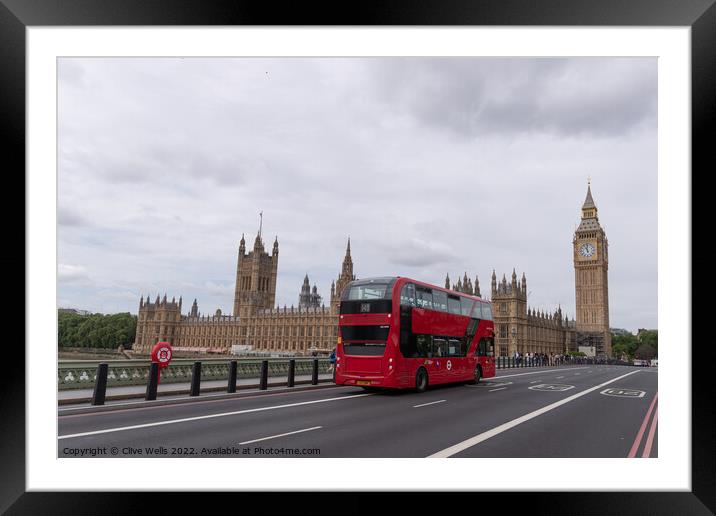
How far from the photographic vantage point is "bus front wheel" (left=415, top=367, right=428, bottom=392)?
14.8 m

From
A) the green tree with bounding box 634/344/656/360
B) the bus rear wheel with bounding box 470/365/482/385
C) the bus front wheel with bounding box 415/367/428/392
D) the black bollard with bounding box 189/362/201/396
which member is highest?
the black bollard with bounding box 189/362/201/396

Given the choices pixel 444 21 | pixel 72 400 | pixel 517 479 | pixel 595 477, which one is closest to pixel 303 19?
pixel 444 21

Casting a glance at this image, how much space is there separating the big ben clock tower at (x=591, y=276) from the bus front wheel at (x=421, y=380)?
93.7 m

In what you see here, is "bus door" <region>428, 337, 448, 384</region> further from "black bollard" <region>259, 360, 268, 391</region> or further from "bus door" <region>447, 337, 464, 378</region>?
"black bollard" <region>259, 360, 268, 391</region>

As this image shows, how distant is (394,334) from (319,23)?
9.10 m

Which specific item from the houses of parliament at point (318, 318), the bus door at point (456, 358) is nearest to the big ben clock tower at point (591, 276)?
the houses of parliament at point (318, 318)

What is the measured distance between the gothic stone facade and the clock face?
5163cm

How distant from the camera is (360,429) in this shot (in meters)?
8.38

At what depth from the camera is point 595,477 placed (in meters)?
5.85

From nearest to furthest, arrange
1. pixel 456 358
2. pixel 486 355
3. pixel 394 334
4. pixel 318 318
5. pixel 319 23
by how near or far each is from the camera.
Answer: pixel 319 23 → pixel 394 334 → pixel 456 358 → pixel 486 355 → pixel 318 318

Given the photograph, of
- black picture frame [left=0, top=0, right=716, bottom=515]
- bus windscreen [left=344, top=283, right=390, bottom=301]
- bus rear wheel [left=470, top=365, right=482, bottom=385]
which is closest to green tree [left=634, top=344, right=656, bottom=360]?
bus rear wheel [left=470, top=365, right=482, bottom=385]

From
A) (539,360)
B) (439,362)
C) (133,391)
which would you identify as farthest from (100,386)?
(539,360)

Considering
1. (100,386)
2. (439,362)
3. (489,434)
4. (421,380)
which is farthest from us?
(439,362)

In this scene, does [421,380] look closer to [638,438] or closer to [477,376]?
[477,376]
